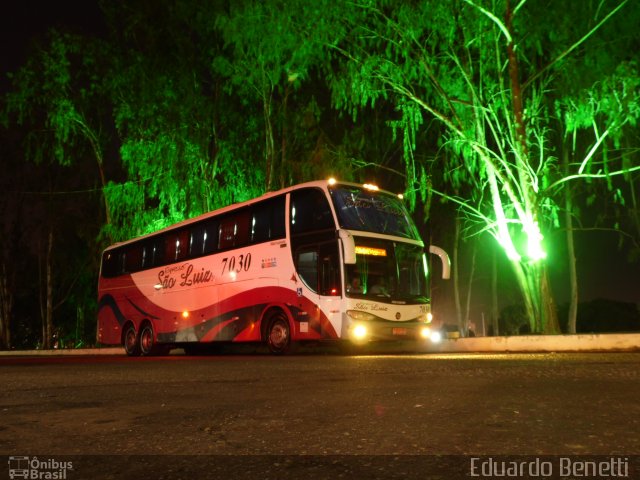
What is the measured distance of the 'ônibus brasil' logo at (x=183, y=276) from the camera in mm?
19188

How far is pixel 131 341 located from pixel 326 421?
19144 millimetres

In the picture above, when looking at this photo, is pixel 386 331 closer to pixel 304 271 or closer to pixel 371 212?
pixel 304 271

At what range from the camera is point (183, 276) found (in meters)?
20.2

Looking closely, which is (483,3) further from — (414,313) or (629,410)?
(629,410)

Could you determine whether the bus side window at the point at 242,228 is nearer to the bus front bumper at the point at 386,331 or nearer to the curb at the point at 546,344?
the bus front bumper at the point at 386,331

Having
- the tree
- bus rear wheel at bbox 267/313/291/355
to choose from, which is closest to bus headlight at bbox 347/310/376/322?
bus rear wheel at bbox 267/313/291/355

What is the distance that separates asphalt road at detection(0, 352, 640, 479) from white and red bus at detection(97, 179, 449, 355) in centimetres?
677

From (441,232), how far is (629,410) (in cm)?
3505

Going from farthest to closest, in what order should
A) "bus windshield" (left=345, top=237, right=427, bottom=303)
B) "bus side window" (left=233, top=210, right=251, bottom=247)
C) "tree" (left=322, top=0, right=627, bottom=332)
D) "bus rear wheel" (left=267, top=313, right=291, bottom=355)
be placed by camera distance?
"bus side window" (left=233, top=210, right=251, bottom=247)
"tree" (left=322, top=0, right=627, bottom=332)
"bus rear wheel" (left=267, top=313, right=291, bottom=355)
"bus windshield" (left=345, top=237, right=427, bottom=303)

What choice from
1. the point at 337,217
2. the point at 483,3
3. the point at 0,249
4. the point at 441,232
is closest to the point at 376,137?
the point at 483,3

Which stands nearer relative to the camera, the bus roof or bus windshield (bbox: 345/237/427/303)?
bus windshield (bbox: 345/237/427/303)

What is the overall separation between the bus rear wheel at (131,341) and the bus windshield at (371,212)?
10399mm

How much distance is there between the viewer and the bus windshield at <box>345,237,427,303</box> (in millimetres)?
15492

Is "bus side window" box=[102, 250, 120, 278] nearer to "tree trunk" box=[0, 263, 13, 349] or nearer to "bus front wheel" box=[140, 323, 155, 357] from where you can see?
"bus front wheel" box=[140, 323, 155, 357]
